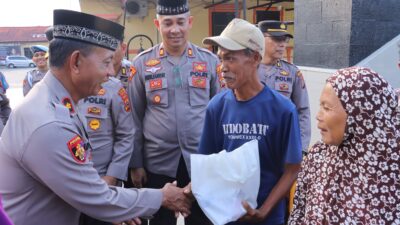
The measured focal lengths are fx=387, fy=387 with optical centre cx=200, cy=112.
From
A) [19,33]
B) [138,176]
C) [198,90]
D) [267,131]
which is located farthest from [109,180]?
[19,33]

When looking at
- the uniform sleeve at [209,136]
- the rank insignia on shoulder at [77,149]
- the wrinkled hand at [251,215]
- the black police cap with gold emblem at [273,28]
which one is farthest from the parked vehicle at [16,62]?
the wrinkled hand at [251,215]

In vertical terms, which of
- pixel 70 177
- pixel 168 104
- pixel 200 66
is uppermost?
pixel 200 66

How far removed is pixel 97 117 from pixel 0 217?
1.79 metres

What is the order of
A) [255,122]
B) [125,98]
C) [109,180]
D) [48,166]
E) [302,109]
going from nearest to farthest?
1. [48,166]
2. [255,122]
3. [109,180]
4. [125,98]
5. [302,109]

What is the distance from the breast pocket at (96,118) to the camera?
272 cm

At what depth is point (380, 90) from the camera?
1574mm

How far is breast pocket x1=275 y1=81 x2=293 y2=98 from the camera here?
12.2ft

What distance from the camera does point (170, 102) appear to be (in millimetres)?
2887

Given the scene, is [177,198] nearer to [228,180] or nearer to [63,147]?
[228,180]

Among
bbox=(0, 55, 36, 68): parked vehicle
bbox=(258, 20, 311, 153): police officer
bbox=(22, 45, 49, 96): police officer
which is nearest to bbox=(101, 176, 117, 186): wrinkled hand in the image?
bbox=(258, 20, 311, 153): police officer

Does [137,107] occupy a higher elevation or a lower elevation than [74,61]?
lower

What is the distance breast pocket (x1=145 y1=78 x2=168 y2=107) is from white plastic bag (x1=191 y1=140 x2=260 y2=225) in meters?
1.07

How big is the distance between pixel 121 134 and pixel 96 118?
0.70ft

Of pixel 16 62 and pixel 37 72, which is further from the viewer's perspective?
pixel 16 62
